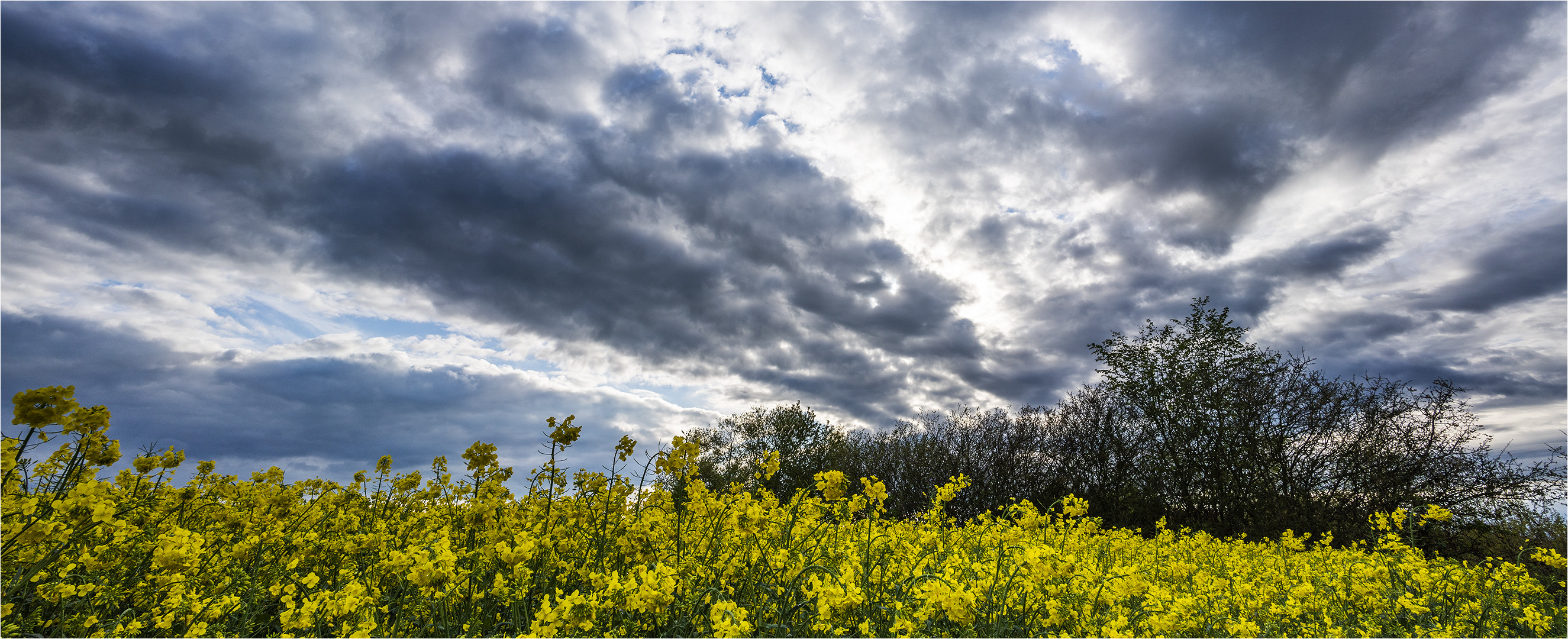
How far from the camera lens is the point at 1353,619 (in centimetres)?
504

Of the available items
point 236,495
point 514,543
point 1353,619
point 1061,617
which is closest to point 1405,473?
point 1353,619

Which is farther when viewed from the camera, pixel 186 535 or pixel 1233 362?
pixel 1233 362

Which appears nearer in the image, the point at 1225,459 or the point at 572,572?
the point at 572,572

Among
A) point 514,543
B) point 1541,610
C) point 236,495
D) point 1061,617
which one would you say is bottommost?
point 1541,610

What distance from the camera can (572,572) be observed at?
14.0ft

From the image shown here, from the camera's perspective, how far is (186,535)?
341cm

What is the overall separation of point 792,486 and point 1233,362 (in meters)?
13.7

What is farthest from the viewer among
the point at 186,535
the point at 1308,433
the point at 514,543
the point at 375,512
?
the point at 1308,433

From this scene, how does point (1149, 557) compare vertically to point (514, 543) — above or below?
below

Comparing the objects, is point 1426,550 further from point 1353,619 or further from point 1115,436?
point 1353,619

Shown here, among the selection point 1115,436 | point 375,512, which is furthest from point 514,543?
point 1115,436

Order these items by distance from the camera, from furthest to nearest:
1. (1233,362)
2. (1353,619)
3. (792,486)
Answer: (792,486), (1233,362), (1353,619)

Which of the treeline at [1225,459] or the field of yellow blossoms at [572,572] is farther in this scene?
the treeline at [1225,459]

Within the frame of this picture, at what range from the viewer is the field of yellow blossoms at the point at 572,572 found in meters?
3.09
